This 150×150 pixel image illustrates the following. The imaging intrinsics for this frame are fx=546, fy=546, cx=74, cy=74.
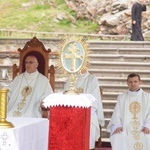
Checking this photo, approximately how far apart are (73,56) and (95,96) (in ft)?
5.24

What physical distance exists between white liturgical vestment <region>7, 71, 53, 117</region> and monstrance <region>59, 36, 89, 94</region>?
1.53 m

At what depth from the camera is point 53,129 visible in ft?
20.1

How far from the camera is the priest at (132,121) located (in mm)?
7355

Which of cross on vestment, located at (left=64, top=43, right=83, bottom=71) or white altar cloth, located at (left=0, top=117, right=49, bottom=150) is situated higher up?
cross on vestment, located at (left=64, top=43, right=83, bottom=71)

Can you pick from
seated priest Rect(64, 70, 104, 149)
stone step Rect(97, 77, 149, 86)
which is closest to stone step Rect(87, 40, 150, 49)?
stone step Rect(97, 77, 149, 86)

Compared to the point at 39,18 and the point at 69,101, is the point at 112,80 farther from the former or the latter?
the point at 39,18

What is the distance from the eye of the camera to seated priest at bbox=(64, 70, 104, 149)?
7.66 m

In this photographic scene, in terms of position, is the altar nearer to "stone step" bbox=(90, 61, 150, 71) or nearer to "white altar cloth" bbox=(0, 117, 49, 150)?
"white altar cloth" bbox=(0, 117, 49, 150)

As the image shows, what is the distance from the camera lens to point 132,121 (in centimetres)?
754

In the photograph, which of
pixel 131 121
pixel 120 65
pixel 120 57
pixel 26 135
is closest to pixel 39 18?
pixel 120 57

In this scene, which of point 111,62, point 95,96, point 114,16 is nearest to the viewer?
point 95,96

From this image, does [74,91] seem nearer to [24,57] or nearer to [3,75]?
[3,75]

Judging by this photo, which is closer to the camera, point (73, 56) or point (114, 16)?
point (73, 56)

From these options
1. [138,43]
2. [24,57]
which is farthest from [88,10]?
[24,57]
